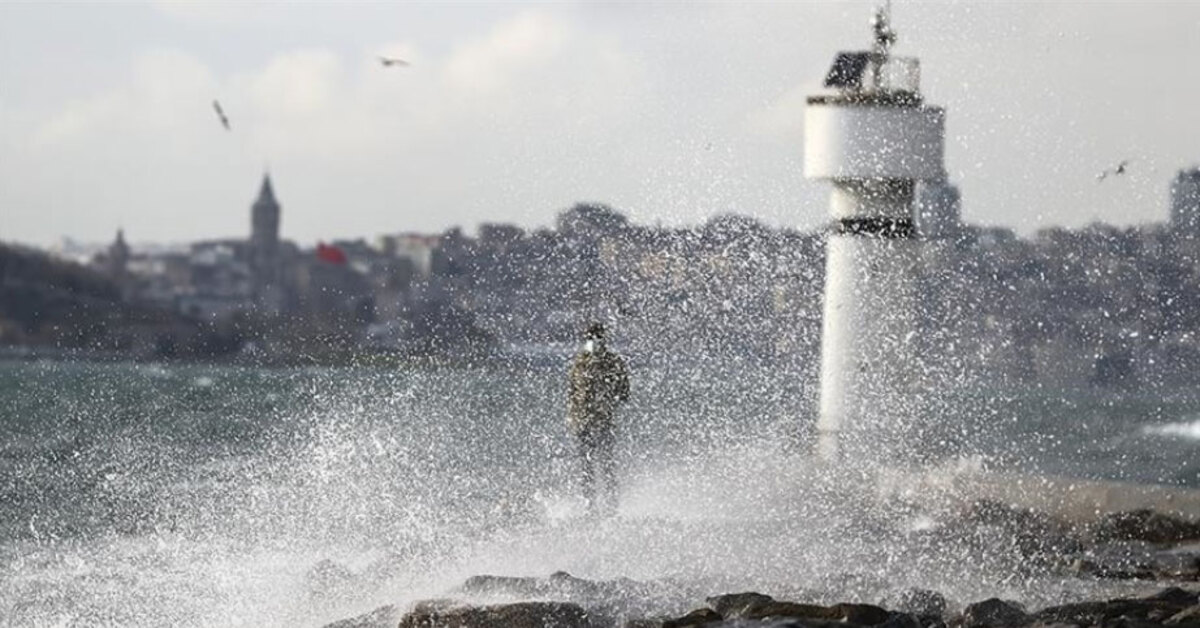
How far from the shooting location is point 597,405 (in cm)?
1694

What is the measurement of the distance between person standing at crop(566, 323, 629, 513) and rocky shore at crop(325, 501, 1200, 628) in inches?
128

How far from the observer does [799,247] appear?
957 inches

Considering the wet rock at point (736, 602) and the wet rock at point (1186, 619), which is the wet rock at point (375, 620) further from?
the wet rock at point (1186, 619)

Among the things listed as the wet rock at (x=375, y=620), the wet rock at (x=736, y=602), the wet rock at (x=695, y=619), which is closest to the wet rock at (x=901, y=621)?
the wet rock at (x=736, y=602)

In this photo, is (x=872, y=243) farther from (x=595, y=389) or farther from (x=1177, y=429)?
(x=1177, y=429)

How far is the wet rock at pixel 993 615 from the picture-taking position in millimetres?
11227

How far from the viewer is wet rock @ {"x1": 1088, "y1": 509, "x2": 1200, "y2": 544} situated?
15.8 m

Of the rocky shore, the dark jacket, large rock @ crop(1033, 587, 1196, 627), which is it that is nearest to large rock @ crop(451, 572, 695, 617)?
the rocky shore

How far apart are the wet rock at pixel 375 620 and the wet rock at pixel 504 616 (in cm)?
39

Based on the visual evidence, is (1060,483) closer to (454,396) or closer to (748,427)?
(748,427)

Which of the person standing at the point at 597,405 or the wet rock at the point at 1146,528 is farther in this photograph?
the person standing at the point at 597,405

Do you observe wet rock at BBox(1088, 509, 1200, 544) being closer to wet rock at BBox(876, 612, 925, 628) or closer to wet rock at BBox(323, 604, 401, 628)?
wet rock at BBox(876, 612, 925, 628)

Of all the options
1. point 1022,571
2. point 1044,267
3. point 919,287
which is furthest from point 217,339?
point 1022,571

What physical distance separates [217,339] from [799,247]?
248ft
